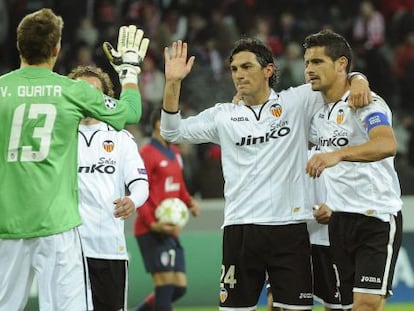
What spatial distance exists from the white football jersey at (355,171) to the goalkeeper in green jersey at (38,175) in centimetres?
188

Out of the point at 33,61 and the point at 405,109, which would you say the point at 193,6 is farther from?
the point at 33,61

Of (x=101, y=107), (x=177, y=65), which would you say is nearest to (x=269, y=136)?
(x=177, y=65)

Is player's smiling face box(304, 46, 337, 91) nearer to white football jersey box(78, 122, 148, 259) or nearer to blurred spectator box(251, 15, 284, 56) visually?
white football jersey box(78, 122, 148, 259)

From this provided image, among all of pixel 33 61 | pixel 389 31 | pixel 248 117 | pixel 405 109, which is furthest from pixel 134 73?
pixel 389 31

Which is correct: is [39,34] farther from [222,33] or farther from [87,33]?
[222,33]

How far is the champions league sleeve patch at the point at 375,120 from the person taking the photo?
7.14 m

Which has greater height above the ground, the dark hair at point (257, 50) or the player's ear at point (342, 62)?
the dark hair at point (257, 50)

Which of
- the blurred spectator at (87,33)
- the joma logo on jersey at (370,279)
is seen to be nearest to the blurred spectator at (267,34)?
the blurred spectator at (87,33)

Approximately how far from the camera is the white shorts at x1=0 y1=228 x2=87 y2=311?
20.6 ft

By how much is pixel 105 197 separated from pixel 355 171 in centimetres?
171

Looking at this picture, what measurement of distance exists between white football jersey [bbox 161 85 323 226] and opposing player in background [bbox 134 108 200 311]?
3029 millimetres

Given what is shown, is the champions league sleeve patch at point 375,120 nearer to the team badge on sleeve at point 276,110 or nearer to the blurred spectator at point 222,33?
the team badge on sleeve at point 276,110

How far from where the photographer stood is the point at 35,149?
629cm

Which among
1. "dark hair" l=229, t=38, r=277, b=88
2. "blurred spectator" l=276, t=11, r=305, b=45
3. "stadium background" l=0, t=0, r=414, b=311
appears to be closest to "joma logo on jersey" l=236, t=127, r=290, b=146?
"dark hair" l=229, t=38, r=277, b=88
